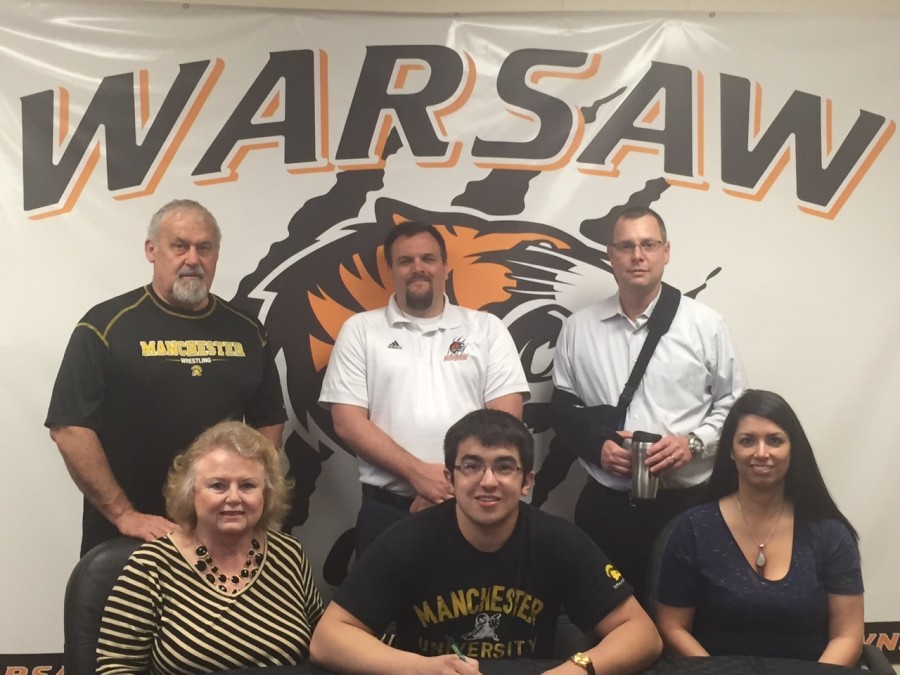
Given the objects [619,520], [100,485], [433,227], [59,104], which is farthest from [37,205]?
[619,520]

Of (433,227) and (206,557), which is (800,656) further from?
(433,227)

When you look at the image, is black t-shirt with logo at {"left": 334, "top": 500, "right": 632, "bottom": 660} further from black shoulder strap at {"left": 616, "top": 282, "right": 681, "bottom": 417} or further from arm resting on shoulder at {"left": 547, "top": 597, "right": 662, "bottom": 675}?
black shoulder strap at {"left": 616, "top": 282, "right": 681, "bottom": 417}

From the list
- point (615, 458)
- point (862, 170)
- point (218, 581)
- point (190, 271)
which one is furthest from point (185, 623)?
point (862, 170)

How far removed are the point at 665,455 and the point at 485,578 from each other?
0.82 meters

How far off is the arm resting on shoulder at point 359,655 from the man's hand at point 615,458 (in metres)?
1.00

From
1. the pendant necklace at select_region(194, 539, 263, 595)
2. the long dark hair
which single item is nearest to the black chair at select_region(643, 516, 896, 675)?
the long dark hair

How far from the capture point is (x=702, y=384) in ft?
8.46

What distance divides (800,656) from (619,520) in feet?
2.30

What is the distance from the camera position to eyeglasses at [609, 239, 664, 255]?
8.34 feet

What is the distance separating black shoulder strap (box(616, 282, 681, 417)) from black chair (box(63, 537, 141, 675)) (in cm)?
144

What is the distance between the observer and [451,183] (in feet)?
9.40

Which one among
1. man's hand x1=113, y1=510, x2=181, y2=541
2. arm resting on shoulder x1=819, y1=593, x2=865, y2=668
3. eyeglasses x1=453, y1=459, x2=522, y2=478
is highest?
eyeglasses x1=453, y1=459, x2=522, y2=478

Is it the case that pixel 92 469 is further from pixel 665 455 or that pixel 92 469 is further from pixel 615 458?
pixel 665 455

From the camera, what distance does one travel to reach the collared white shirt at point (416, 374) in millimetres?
2521
